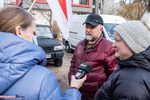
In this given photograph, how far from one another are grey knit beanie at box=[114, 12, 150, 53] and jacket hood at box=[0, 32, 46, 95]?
0.79 metres

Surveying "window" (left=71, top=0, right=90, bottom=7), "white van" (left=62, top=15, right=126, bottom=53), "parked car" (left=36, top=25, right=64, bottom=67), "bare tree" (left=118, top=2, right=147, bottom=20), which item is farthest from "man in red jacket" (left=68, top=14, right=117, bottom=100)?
"window" (left=71, top=0, right=90, bottom=7)

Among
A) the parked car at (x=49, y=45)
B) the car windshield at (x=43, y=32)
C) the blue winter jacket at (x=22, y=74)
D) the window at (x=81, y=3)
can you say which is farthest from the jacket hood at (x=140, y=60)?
the window at (x=81, y=3)

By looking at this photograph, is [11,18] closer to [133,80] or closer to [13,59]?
[13,59]

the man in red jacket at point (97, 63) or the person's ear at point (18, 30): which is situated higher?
the person's ear at point (18, 30)

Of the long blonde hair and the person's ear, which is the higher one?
the long blonde hair

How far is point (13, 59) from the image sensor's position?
938mm

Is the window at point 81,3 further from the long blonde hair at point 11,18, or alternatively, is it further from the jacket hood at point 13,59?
the jacket hood at point 13,59

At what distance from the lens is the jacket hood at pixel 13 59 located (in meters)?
0.92

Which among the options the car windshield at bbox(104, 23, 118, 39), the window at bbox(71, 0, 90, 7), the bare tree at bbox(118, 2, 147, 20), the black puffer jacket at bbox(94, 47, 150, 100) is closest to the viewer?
the black puffer jacket at bbox(94, 47, 150, 100)

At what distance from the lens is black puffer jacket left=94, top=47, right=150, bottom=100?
1.09 m

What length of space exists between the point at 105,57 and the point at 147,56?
1.04m

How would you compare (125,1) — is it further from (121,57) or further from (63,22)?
(121,57)

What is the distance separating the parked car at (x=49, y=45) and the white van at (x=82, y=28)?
4.14 feet

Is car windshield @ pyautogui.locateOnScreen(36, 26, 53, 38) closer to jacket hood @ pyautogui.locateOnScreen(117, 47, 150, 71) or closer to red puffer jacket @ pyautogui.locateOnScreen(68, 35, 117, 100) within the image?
red puffer jacket @ pyautogui.locateOnScreen(68, 35, 117, 100)
